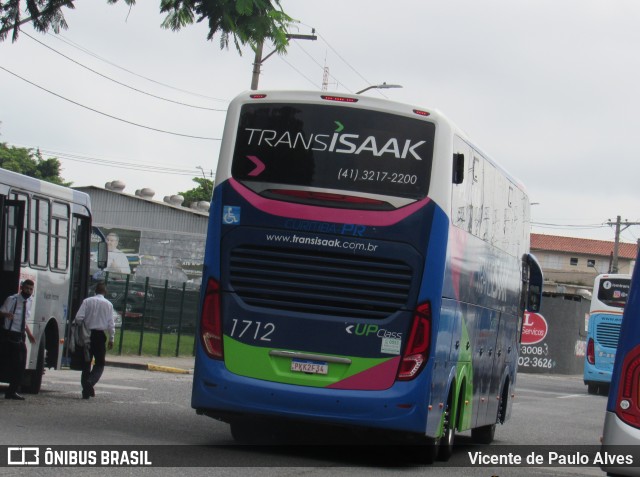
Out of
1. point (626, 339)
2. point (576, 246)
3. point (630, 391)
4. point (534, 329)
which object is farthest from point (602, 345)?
point (576, 246)

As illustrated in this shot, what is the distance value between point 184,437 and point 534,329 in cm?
3745

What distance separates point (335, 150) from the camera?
13047 mm

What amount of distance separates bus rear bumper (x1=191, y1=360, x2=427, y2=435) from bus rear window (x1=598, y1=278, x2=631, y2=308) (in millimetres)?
26398

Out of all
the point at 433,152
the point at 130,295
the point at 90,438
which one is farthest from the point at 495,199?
the point at 130,295

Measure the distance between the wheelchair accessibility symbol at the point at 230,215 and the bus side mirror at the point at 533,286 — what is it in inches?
314

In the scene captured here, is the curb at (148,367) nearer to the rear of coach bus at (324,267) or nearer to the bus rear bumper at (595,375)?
the bus rear bumper at (595,375)

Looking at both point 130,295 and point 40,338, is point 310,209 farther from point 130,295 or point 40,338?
point 130,295

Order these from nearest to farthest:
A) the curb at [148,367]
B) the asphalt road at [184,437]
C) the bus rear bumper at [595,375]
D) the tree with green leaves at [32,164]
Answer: the asphalt road at [184,437]
the curb at [148,367]
the bus rear bumper at [595,375]
the tree with green leaves at [32,164]

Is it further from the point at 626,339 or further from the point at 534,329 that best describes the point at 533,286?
the point at 534,329

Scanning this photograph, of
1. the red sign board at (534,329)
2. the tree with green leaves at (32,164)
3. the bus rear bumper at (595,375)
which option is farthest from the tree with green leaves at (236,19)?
the tree with green leaves at (32,164)

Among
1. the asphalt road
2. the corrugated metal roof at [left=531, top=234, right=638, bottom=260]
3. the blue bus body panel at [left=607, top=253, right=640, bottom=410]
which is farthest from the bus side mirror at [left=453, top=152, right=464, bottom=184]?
the corrugated metal roof at [left=531, top=234, right=638, bottom=260]

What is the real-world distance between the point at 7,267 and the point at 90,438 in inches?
222

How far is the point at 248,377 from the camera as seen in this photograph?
42.2 ft

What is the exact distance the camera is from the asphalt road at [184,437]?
12.1 metres
